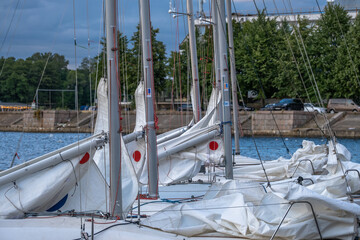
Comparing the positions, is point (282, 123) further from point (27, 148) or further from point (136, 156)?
point (136, 156)

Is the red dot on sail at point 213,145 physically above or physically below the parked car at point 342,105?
below

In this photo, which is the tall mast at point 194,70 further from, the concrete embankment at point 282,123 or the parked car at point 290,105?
the parked car at point 290,105

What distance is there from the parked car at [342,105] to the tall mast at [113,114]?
171ft

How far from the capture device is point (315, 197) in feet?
27.7

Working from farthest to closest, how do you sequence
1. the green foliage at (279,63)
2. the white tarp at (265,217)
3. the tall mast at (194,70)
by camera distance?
the green foliage at (279,63) → the tall mast at (194,70) → the white tarp at (265,217)

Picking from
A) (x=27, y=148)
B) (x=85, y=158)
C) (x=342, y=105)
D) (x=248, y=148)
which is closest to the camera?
(x=85, y=158)

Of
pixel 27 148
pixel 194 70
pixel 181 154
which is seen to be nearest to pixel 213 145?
pixel 181 154

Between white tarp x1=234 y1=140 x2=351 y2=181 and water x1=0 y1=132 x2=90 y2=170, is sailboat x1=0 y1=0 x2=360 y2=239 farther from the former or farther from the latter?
water x1=0 y1=132 x2=90 y2=170

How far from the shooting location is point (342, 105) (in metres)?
59.3

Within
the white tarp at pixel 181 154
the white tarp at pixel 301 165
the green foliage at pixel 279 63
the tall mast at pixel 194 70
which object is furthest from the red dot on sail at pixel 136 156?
the green foliage at pixel 279 63

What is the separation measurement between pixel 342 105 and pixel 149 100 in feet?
164

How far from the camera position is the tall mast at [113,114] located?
30.7 feet

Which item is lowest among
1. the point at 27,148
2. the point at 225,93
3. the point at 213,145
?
the point at 27,148

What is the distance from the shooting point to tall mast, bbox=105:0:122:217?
30.7 feet
